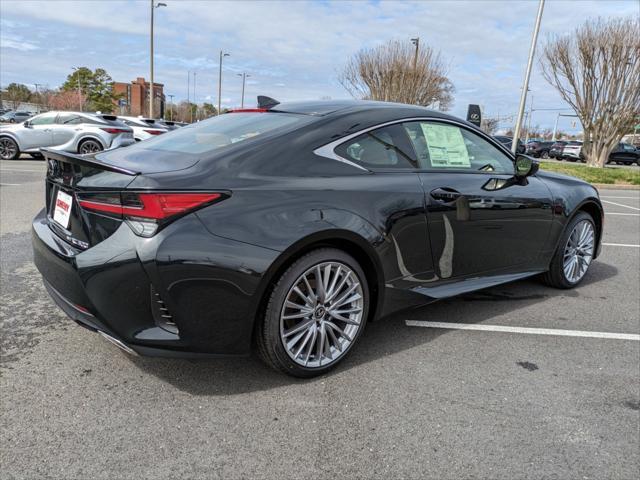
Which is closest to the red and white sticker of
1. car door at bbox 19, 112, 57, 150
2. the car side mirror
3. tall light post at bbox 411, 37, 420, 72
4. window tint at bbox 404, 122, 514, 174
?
window tint at bbox 404, 122, 514, 174

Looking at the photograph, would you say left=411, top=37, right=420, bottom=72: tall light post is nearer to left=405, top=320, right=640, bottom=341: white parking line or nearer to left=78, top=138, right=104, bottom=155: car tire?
left=78, top=138, right=104, bottom=155: car tire

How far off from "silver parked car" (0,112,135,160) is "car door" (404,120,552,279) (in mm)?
13134

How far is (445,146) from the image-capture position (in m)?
3.55

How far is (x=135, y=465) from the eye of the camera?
2109 millimetres

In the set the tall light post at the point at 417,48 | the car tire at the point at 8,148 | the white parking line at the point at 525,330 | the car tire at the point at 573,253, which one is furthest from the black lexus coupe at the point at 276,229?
the tall light post at the point at 417,48

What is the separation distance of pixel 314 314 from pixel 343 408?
20.1 inches

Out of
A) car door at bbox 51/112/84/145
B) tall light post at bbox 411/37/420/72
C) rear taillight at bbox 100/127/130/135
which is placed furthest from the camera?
tall light post at bbox 411/37/420/72

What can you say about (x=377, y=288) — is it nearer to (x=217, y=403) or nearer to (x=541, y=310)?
(x=217, y=403)

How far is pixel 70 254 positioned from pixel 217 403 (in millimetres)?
1024

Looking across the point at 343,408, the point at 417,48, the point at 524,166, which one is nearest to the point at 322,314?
the point at 343,408

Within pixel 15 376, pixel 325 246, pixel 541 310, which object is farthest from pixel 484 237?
pixel 15 376

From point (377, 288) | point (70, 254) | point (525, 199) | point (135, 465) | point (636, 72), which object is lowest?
point (135, 465)

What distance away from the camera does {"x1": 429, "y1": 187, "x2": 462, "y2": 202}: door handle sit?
3.28 metres

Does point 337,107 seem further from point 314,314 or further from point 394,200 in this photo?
point 314,314
